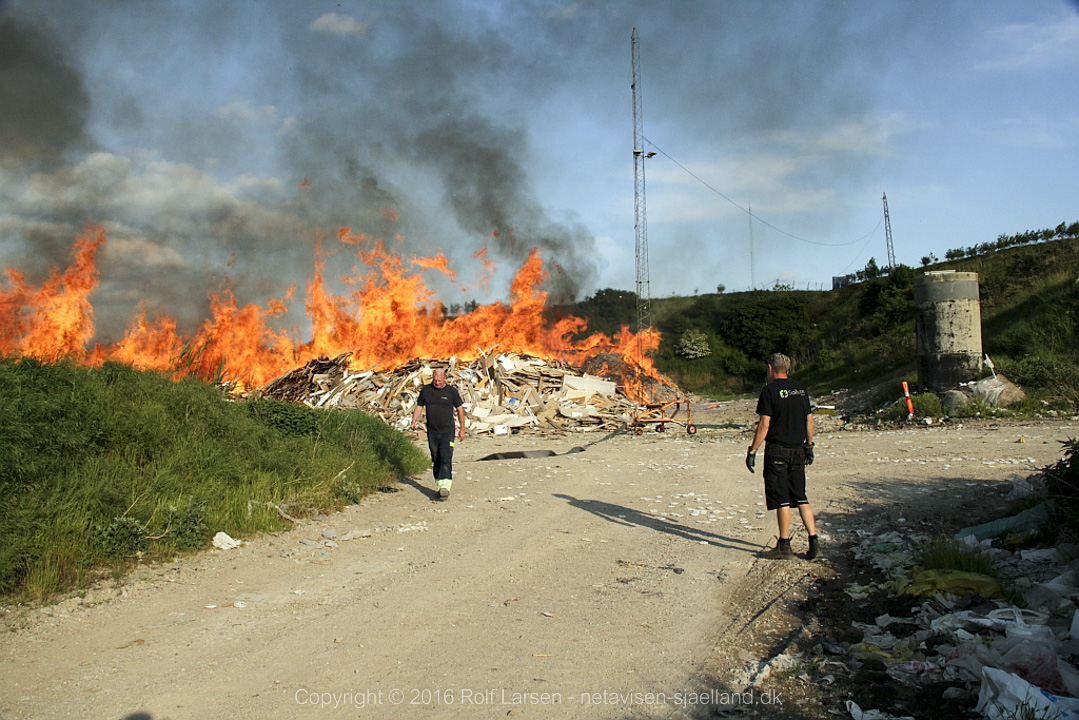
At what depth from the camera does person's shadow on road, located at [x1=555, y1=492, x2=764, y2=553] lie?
7.54m

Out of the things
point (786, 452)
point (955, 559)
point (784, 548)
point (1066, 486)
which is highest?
point (786, 452)

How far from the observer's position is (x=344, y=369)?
2370 cm

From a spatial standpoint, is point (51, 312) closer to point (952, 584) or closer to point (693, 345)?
point (952, 584)

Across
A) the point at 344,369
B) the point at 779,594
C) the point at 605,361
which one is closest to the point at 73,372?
the point at 779,594

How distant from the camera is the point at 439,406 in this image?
10133 mm

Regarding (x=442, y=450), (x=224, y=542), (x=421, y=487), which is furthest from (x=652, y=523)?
(x=224, y=542)

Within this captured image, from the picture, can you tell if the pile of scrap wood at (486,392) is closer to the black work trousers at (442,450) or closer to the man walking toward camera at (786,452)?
the black work trousers at (442,450)

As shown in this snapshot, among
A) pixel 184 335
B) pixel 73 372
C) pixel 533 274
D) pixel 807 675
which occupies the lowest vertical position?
pixel 807 675

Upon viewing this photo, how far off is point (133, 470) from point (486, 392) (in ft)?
51.0

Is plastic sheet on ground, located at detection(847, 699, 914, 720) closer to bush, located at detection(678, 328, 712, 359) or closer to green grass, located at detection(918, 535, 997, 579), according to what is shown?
green grass, located at detection(918, 535, 997, 579)

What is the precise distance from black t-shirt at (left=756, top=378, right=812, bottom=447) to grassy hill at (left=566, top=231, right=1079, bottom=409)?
1432cm

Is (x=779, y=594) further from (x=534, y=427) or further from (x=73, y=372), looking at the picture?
(x=534, y=427)

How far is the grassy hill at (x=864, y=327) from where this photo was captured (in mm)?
20047

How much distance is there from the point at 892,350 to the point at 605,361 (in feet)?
48.0
